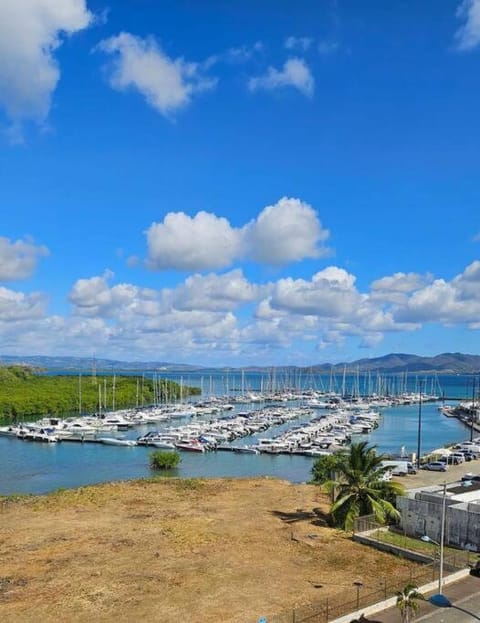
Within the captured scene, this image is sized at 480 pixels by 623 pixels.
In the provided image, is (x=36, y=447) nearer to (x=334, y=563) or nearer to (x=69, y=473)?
(x=69, y=473)

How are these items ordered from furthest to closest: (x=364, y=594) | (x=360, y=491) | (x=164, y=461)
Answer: (x=164, y=461)
(x=360, y=491)
(x=364, y=594)

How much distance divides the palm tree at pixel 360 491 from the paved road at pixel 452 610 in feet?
31.3

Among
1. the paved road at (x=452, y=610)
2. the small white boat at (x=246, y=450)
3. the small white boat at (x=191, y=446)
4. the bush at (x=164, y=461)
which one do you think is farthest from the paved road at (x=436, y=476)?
the small white boat at (x=191, y=446)

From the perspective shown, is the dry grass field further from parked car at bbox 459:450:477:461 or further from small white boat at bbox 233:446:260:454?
small white boat at bbox 233:446:260:454

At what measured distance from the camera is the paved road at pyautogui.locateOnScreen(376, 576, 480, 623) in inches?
932

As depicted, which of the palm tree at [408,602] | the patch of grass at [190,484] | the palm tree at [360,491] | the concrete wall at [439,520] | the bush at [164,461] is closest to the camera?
the palm tree at [408,602]

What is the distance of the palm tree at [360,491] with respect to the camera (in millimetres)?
37469

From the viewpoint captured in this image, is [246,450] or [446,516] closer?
[446,516]

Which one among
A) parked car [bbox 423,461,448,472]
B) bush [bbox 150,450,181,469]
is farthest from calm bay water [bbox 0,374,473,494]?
parked car [bbox 423,461,448,472]

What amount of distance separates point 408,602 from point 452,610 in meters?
5.28

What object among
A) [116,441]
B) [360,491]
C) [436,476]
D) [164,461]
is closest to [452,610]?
[360,491]

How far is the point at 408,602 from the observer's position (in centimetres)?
2084

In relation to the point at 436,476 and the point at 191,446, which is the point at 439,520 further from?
the point at 191,446

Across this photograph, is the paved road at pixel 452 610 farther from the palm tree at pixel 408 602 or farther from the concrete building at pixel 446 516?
the concrete building at pixel 446 516
